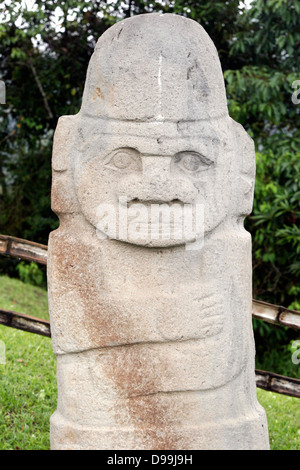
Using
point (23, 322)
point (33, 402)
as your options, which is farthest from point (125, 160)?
point (33, 402)

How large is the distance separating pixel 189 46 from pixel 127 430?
5.85 ft

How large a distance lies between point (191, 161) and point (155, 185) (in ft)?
0.73

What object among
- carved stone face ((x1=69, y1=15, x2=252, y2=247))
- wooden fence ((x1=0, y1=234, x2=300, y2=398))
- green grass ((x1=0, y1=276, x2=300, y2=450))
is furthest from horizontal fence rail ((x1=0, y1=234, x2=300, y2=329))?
carved stone face ((x1=69, y1=15, x2=252, y2=247))

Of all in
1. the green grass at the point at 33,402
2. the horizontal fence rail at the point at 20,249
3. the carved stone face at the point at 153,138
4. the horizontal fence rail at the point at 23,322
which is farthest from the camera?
the horizontal fence rail at the point at 23,322

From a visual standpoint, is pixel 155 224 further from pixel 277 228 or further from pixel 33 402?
pixel 277 228

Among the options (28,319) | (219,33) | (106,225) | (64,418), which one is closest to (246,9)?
(219,33)

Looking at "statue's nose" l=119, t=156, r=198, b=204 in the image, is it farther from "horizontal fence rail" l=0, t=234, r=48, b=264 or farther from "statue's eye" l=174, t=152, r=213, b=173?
"horizontal fence rail" l=0, t=234, r=48, b=264

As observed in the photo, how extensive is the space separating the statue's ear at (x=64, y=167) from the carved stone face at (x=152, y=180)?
5 cm

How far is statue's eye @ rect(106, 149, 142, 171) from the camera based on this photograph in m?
3.06

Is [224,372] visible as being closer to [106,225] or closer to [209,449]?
[209,449]

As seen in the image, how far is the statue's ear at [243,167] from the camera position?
3260 millimetres

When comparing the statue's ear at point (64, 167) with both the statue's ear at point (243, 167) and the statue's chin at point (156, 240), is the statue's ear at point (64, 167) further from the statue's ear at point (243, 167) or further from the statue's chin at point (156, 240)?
the statue's ear at point (243, 167)

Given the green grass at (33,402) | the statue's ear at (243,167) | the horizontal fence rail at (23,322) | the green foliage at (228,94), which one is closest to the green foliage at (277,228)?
the green foliage at (228,94)

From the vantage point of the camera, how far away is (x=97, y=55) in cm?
316
